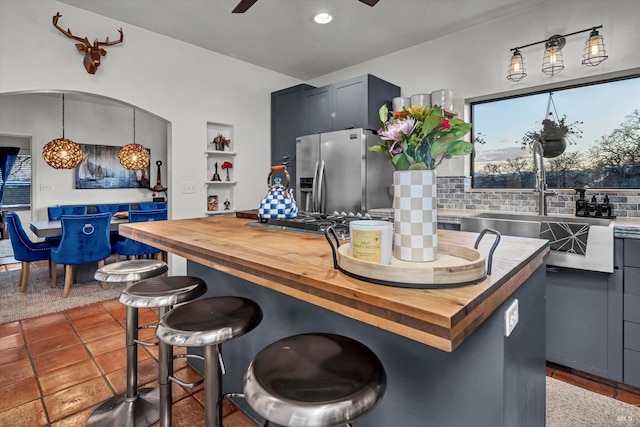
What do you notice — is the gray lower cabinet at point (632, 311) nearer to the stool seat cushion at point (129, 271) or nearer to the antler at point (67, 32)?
the stool seat cushion at point (129, 271)

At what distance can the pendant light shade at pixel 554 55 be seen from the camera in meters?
2.83

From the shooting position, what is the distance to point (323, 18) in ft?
10.8

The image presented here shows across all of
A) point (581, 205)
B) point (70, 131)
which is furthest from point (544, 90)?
point (70, 131)

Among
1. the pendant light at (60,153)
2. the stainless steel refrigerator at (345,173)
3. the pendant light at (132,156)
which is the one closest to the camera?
the stainless steel refrigerator at (345,173)

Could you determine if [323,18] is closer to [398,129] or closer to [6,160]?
[398,129]

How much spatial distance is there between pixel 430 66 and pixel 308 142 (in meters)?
1.60

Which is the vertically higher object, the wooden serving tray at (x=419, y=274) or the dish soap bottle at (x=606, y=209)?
the dish soap bottle at (x=606, y=209)

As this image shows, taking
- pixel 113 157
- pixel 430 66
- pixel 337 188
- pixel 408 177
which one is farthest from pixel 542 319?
pixel 113 157

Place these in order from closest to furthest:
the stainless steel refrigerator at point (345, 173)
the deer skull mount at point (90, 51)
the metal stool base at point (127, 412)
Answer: the metal stool base at point (127, 412), the deer skull mount at point (90, 51), the stainless steel refrigerator at point (345, 173)

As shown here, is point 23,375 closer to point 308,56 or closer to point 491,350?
point 491,350

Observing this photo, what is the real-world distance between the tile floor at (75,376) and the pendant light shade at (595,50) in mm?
2352

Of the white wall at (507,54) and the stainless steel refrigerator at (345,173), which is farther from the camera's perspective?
the stainless steel refrigerator at (345,173)

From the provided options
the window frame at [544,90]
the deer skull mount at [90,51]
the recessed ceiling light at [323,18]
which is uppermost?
the recessed ceiling light at [323,18]

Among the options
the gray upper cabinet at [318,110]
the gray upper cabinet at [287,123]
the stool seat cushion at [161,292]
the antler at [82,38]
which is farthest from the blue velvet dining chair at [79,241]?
the stool seat cushion at [161,292]
